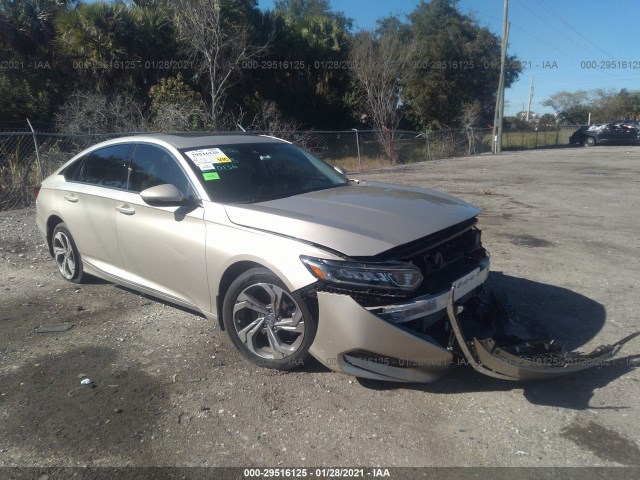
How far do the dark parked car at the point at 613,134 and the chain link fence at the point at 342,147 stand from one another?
3.68 m

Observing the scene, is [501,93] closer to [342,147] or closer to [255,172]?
[342,147]

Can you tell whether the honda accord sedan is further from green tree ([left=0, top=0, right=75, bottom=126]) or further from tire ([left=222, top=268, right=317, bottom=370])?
green tree ([left=0, top=0, right=75, bottom=126])

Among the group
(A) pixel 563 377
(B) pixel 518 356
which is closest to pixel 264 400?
(B) pixel 518 356

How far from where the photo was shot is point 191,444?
315cm

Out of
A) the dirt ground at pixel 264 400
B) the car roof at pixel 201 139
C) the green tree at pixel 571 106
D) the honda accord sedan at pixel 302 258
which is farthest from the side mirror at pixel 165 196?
the green tree at pixel 571 106

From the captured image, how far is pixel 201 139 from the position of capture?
4.91 metres

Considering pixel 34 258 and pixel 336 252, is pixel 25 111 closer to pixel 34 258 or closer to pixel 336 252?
pixel 34 258

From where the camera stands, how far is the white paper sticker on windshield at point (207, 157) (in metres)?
4.47

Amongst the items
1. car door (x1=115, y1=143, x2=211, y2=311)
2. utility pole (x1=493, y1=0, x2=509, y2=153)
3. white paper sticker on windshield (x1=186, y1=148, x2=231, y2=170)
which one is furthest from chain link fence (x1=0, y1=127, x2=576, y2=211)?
white paper sticker on windshield (x1=186, y1=148, x2=231, y2=170)

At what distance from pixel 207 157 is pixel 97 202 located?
140 cm

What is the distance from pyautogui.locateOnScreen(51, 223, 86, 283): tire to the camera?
583 cm

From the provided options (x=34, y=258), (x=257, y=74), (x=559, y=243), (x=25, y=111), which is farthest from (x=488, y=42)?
(x=34, y=258)

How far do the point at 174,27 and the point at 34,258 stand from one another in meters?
15.4

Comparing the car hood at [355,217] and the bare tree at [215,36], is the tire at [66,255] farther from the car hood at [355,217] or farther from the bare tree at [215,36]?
the bare tree at [215,36]
